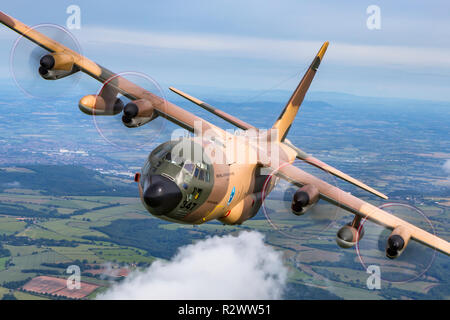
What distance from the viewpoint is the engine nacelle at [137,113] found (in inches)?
1323

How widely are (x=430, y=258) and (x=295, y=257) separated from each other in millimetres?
94079

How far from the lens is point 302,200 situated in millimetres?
28906

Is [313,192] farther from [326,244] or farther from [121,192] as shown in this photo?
[121,192]

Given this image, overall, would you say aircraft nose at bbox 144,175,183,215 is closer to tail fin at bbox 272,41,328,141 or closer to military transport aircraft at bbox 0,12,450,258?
military transport aircraft at bbox 0,12,450,258

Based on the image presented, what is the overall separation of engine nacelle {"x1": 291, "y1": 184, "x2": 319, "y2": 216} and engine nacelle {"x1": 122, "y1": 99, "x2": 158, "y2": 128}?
12.2m

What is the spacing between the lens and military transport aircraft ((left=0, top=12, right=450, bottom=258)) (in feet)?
84.4

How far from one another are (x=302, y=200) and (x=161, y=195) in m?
8.97

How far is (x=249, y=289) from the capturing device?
101 m

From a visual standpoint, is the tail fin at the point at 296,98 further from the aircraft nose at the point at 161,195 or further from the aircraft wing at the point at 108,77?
the aircraft nose at the point at 161,195

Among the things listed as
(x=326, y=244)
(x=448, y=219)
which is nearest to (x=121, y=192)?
(x=326, y=244)

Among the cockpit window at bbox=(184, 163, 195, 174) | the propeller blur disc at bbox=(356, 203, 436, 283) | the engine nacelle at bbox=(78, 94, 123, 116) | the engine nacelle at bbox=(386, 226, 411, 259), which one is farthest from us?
the engine nacelle at bbox=(78, 94, 123, 116)

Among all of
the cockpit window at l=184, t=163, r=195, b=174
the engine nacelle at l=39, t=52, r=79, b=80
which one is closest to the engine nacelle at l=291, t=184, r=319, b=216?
the cockpit window at l=184, t=163, r=195, b=174

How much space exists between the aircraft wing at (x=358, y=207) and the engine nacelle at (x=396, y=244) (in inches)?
34.7
